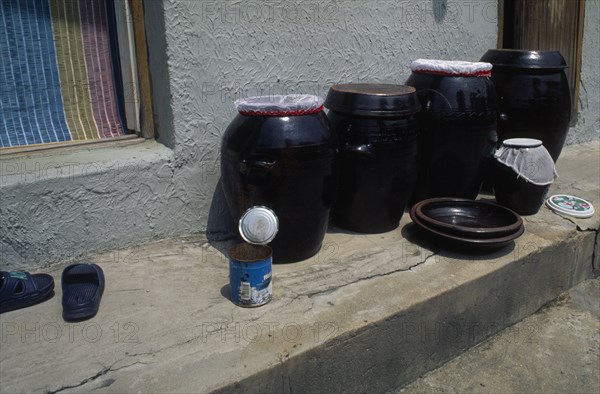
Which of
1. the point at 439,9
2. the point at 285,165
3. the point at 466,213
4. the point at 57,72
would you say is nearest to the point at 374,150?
the point at 285,165

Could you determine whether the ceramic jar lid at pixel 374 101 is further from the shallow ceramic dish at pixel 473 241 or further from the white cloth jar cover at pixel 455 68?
the shallow ceramic dish at pixel 473 241

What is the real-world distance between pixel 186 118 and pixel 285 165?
0.67m

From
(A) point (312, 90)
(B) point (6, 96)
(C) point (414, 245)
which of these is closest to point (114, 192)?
(B) point (6, 96)

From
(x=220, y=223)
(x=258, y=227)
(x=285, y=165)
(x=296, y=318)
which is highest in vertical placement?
(x=285, y=165)

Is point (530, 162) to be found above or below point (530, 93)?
below

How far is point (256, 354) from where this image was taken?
6.75 ft

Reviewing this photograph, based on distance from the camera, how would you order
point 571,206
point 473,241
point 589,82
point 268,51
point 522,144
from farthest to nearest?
1. point 589,82
2. point 571,206
3. point 522,144
4. point 268,51
5. point 473,241

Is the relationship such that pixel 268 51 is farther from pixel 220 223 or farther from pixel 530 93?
pixel 530 93

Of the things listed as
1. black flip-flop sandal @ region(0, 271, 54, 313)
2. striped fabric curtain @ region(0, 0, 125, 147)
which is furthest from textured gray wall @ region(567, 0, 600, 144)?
black flip-flop sandal @ region(0, 271, 54, 313)

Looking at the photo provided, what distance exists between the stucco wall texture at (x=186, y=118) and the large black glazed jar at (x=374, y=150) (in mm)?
398

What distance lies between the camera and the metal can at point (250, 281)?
2320mm

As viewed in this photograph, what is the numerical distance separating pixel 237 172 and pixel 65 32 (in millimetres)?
1096

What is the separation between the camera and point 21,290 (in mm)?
2350

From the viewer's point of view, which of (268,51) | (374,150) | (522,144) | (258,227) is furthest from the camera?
(522,144)
